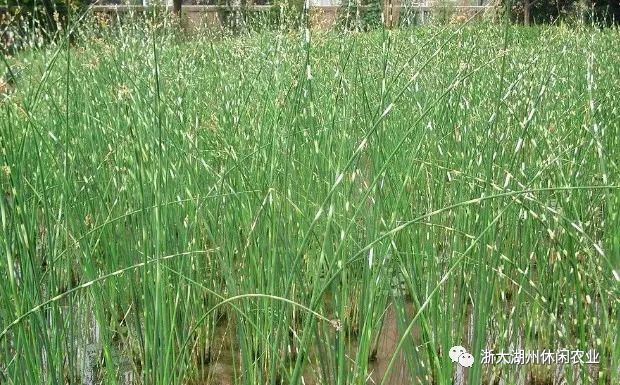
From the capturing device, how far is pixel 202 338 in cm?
170

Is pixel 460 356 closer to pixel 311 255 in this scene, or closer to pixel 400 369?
pixel 400 369

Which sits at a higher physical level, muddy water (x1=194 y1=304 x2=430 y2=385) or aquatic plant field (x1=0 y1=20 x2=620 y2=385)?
aquatic plant field (x1=0 y1=20 x2=620 y2=385)

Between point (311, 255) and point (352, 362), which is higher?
point (311, 255)

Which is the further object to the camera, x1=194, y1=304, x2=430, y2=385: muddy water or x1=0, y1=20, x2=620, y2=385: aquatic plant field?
x1=194, y1=304, x2=430, y2=385: muddy water

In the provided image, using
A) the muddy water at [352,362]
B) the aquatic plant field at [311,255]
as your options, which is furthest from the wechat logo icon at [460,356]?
the muddy water at [352,362]

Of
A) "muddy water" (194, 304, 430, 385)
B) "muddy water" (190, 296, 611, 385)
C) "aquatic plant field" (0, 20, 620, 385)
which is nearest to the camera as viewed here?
"aquatic plant field" (0, 20, 620, 385)

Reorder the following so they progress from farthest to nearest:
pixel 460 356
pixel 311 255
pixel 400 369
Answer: pixel 311 255 < pixel 400 369 < pixel 460 356

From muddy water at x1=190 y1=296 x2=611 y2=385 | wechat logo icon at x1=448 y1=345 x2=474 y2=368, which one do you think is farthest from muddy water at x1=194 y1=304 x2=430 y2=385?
wechat logo icon at x1=448 y1=345 x2=474 y2=368

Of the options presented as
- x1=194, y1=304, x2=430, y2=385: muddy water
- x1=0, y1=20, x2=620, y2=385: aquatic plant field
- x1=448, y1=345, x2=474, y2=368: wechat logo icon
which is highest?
x1=0, y1=20, x2=620, y2=385: aquatic plant field

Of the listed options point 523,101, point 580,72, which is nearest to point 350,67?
point 580,72

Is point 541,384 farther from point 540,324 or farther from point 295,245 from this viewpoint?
point 295,245

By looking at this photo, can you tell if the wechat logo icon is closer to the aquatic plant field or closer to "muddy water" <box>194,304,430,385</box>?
the aquatic plant field

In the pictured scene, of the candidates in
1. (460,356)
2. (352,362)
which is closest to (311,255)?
(352,362)

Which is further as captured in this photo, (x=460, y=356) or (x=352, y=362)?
(x=352, y=362)
